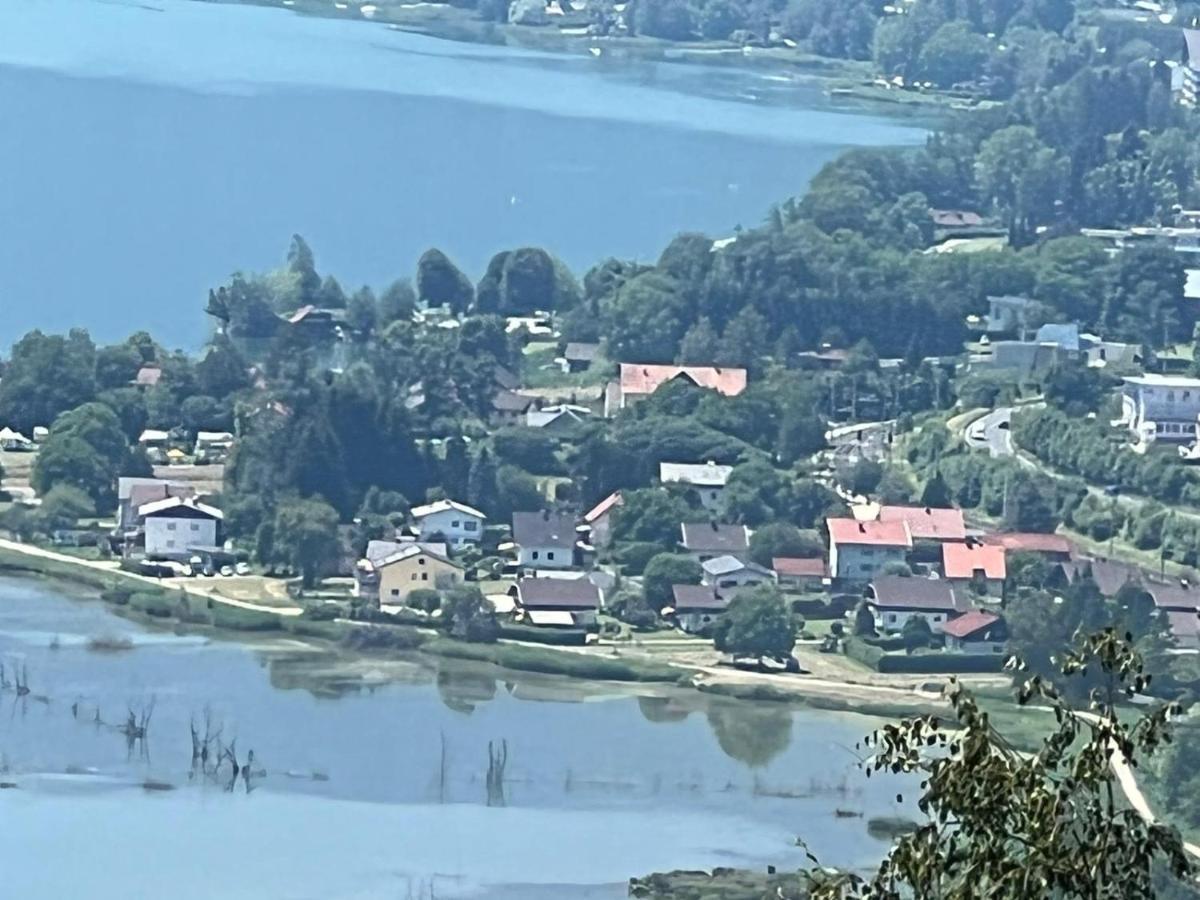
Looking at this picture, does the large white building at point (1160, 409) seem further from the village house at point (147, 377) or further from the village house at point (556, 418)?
the village house at point (147, 377)

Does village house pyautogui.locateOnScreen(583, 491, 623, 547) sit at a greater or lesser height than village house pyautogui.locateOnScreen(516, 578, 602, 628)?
greater

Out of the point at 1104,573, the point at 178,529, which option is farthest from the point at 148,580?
the point at 1104,573

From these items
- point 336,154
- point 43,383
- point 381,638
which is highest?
point 43,383

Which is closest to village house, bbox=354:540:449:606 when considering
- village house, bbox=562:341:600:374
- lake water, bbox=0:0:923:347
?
→ village house, bbox=562:341:600:374

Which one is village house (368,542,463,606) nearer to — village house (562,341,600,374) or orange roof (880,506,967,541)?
orange roof (880,506,967,541)

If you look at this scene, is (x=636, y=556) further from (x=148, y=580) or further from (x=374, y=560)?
(x=148, y=580)

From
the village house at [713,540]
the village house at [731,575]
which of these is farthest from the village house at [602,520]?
the village house at [731,575]
